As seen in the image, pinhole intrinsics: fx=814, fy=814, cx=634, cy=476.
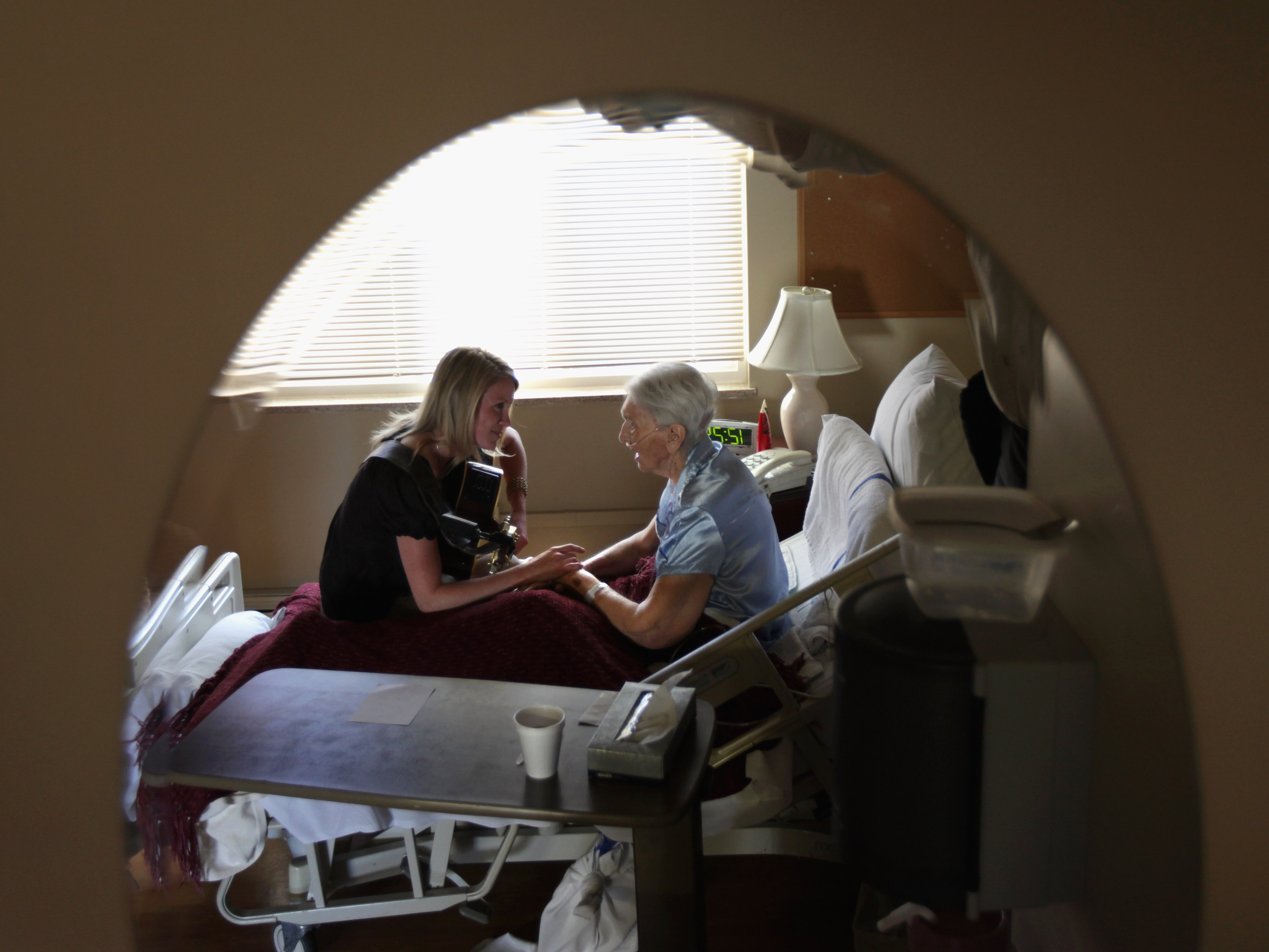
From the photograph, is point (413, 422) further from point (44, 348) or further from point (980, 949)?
point (980, 949)

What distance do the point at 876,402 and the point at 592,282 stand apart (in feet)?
1.21

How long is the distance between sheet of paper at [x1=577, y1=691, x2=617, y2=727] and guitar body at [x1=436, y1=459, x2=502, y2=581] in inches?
14.3

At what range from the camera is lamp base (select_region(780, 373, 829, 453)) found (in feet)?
2.37

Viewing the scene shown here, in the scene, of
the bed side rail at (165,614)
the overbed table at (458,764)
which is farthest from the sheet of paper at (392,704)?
the bed side rail at (165,614)

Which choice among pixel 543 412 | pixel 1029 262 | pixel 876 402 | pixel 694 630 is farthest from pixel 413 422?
pixel 1029 262

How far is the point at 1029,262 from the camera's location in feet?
1.61

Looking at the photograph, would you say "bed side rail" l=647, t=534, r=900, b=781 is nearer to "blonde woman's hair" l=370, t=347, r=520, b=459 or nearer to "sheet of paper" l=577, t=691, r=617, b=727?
"sheet of paper" l=577, t=691, r=617, b=727

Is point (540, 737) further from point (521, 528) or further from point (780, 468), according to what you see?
point (521, 528)

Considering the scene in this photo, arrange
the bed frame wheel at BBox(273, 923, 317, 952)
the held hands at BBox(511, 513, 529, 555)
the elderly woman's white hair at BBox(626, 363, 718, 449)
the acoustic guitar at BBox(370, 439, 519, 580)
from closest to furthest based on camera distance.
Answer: the bed frame wheel at BBox(273, 923, 317, 952) < the elderly woman's white hair at BBox(626, 363, 718, 449) < the acoustic guitar at BBox(370, 439, 519, 580) < the held hands at BBox(511, 513, 529, 555)

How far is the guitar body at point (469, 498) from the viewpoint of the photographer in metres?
1.13

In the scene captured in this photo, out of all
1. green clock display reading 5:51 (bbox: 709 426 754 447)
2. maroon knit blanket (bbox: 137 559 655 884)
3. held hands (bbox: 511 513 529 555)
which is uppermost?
green clock display reading 5:51 (bbox: 709 426 754 447)

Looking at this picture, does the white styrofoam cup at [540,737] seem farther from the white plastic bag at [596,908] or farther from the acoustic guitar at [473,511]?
the acoustic guitar at [473,511]

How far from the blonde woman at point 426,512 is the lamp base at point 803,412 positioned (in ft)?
1.08

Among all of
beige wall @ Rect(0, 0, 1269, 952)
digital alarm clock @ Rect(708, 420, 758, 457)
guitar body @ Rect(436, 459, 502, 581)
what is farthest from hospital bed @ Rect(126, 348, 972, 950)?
guitar body @ Rect(436, 459, 502, 581)
